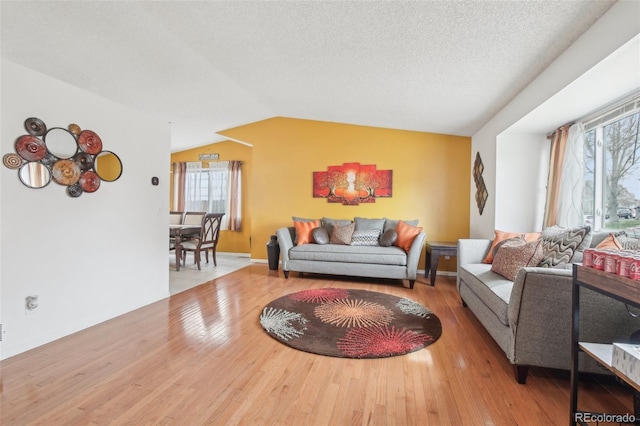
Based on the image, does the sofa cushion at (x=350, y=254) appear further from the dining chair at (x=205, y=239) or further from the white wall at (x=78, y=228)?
the white wall at (x=78, y=228)

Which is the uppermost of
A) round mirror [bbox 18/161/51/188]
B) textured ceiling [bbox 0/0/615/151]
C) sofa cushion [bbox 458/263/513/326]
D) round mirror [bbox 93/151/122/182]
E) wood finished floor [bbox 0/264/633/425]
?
textured ceiling [bbox 0/0/615/151]

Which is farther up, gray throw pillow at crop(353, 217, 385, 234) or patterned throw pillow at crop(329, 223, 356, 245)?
gray throw pillow at crop(353, 217, 385, 234)

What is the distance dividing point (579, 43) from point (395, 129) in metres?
2.72

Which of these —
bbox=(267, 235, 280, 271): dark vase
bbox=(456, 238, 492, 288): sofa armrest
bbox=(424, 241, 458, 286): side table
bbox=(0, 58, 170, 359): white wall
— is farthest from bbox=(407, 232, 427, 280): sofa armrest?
bbox=(0, 58, 170, 359): white wall

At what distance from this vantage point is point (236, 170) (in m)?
5.86

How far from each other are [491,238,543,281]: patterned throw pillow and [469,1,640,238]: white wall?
1.17 m

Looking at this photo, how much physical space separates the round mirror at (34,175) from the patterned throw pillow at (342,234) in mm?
3237

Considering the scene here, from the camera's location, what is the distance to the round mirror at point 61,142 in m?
2.09

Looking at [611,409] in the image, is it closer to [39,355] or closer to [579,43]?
[579,43]

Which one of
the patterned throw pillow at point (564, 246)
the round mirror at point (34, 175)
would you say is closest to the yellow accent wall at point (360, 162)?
the patterned throw pillow at point (564, 246)

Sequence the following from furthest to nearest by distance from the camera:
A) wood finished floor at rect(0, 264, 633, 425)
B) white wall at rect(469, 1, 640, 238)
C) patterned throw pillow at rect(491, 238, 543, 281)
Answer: patterned throw pillow at rect(491, 238, 543, 281) → white wall at rect(469, 1, 640, 238) → wood finished floor at rect(0, 264, 633, 425)

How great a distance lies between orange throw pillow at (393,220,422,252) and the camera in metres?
3.83

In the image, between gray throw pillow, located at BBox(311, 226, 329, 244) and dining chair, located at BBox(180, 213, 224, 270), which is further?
dining chair, located at BBox(180, 213, 224, 270)

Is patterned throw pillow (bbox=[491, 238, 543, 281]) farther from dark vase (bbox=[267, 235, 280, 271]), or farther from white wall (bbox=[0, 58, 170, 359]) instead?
white wall (bbox=[0, 58, 170, 359])
